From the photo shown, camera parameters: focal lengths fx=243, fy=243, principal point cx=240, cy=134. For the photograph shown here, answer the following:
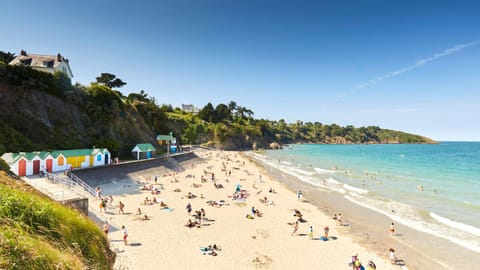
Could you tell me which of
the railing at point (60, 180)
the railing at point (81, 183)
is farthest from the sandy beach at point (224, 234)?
Answer: the railing at point (60, 180)

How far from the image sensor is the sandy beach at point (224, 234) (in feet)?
42.1

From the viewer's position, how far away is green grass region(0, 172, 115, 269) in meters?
3.11

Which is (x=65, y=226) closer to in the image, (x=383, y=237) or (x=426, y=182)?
(x=383, y=237)

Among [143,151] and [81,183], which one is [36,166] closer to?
[81,183]

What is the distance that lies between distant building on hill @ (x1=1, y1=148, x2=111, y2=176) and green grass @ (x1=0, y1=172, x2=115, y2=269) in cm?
2059

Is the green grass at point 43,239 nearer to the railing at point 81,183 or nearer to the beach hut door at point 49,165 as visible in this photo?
the railing at point 81,183

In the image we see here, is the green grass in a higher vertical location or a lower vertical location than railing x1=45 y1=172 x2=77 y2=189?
higher

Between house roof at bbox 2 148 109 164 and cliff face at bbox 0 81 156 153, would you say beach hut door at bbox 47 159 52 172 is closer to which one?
house roof at bbox 2 148 109 164

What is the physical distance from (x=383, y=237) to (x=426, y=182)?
27924 millimetres

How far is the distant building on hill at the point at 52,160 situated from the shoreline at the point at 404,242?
24634 mm

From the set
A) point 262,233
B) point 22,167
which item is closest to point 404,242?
point 262,233

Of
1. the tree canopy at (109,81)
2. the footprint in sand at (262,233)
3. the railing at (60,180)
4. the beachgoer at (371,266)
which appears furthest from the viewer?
the tree canopy at (109,81)

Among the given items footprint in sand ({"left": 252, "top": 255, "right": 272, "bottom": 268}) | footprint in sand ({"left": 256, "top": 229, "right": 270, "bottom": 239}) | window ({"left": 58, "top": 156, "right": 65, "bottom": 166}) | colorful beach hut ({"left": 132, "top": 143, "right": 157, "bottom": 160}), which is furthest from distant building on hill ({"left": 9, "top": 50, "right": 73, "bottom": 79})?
footprint in sand ({"left": 252, "top": 255, "right": 272, "bottom": 268})

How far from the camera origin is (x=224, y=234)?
16.2 metres
